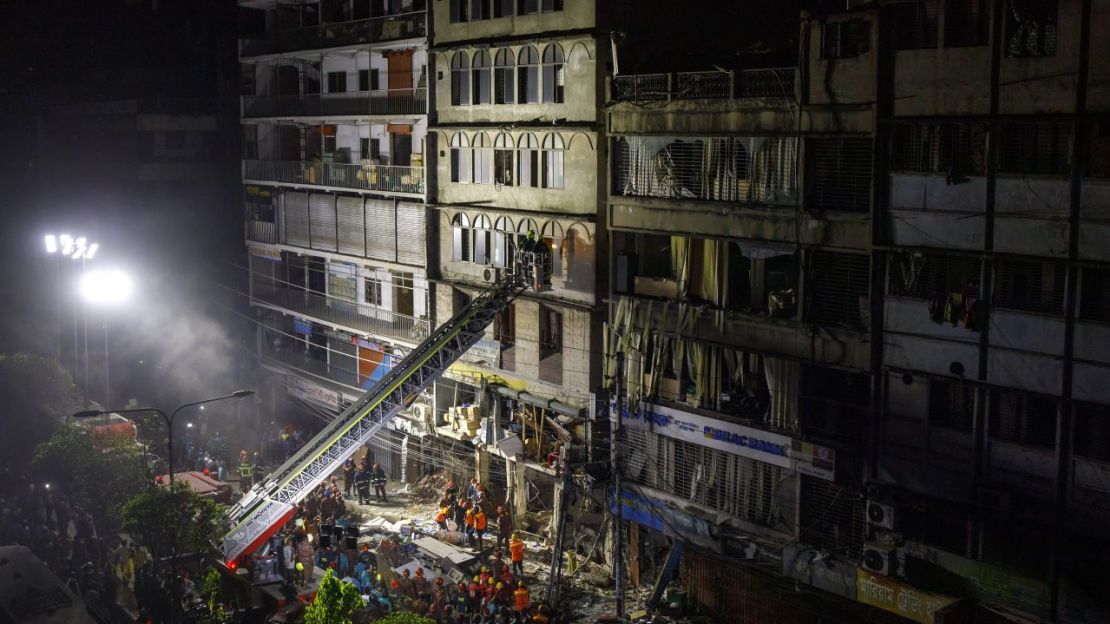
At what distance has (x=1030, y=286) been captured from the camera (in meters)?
26.3

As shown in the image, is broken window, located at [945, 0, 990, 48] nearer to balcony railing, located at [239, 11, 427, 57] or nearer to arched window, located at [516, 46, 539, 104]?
arched window, located at [516, 46, 539, 104]

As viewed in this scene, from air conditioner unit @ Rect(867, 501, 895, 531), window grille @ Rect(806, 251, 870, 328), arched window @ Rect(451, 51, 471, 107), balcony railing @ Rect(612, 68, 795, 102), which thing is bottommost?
air conditioner unit @ Rect(867, 501, 895, 531)

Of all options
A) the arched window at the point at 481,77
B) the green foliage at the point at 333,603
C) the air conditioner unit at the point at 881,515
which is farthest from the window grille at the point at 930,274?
the arched window at the point at 481,77

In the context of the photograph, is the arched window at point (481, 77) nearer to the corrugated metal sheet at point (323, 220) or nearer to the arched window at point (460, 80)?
the arched window at point (460, 80)

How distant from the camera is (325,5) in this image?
4931 cm

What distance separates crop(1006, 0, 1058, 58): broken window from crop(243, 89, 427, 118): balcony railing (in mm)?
23196

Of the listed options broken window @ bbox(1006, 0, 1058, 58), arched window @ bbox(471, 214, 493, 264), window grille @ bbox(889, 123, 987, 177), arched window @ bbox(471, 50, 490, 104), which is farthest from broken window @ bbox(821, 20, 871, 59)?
arched window @ bbox(471, 214, 493, 264)

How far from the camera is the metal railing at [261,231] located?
5292cm

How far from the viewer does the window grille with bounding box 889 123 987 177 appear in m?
26.9

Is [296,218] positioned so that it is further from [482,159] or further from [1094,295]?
[1094,295]

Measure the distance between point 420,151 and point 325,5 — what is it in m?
9.16

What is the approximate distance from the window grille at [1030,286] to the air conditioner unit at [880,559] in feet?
21.6

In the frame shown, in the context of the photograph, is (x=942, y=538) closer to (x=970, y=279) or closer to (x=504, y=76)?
(x=970, y=279)

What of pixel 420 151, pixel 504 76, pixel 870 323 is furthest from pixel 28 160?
pixel 870 323
